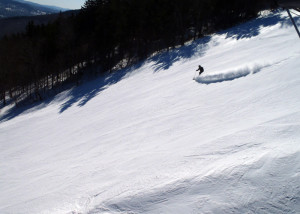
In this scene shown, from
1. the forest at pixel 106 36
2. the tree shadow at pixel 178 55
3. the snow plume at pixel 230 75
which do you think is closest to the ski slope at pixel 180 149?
the snow plume at pixel 230 75

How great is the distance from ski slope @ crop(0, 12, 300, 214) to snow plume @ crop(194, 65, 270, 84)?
0.05 metres

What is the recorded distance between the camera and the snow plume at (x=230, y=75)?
10.0m

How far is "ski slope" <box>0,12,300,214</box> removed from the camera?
3.72 m

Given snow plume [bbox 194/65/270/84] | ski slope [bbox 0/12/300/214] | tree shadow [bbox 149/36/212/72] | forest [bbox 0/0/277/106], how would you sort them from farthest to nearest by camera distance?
forest [bbox 0/0/277/106]
tree shadow [bbox 149/36/212/72]
snow plume [bbox 194/65/270/84]
ski slope [bbox 0/12/300/214]

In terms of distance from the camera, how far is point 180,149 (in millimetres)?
5758

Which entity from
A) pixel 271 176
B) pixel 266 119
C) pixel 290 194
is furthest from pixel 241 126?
pixel 290 194

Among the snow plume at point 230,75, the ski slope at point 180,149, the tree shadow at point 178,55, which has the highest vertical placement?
the tree shadow at point 178,55

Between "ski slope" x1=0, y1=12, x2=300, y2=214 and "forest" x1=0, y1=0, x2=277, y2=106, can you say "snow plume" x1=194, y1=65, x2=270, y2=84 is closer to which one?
"ski slope" x1=0, y1=12, x2=300, y2=214

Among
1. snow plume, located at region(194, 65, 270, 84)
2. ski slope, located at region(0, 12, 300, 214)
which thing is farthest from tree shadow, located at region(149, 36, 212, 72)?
snow plume, located at region(194, 65, 270, 84)

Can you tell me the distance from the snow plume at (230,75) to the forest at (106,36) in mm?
13820

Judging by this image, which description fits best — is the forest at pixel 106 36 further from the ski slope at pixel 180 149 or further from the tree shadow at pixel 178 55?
the ski slope at pixel 180 149

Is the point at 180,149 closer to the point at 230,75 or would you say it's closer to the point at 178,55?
the point at 230,75

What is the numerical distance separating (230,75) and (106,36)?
61.6 feet

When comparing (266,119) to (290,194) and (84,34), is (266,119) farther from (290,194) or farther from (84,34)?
(84,34)
